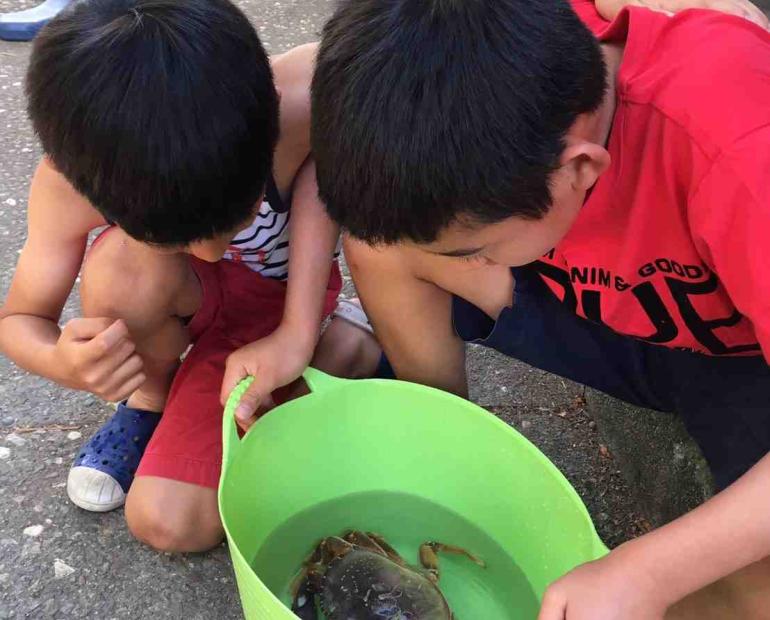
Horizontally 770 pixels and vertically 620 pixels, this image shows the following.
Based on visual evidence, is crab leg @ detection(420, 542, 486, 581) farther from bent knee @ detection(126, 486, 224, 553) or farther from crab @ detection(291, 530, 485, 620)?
bent knee @ detection(126, 486, 224, 553)

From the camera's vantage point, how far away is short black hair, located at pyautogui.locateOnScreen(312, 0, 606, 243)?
82 centimetres

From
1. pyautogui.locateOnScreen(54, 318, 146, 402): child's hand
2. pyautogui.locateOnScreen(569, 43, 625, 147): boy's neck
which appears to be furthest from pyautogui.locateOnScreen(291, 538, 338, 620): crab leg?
pyautogui.locateOnScreen(569, 43, 625, 147): boy's neck

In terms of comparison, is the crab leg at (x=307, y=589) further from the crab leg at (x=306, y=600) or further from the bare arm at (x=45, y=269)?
the bare arm at (x=45, y=269)

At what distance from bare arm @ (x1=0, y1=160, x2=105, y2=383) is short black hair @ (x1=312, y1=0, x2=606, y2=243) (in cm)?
51

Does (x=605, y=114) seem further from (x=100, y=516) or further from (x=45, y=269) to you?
(x=100, y=516)

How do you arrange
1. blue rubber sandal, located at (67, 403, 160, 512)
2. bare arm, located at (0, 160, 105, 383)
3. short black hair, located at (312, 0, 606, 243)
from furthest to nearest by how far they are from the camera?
blue rubber sandal, located at (67, 403, 160, 512)
bare arm, located at (0, 160, 105, 383)
short black hair, located at (312, 0, 606, 243)

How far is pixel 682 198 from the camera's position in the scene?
96cm

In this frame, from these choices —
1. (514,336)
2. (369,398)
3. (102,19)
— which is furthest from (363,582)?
(102,19)

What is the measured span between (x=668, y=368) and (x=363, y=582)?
526 mm

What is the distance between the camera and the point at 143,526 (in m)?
1.26

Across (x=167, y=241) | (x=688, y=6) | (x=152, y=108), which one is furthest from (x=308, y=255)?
(x=688, y=6)

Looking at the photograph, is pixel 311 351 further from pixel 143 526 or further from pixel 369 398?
pixel 143 526

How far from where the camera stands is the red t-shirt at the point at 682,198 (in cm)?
86

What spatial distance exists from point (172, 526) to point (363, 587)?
0.29m
